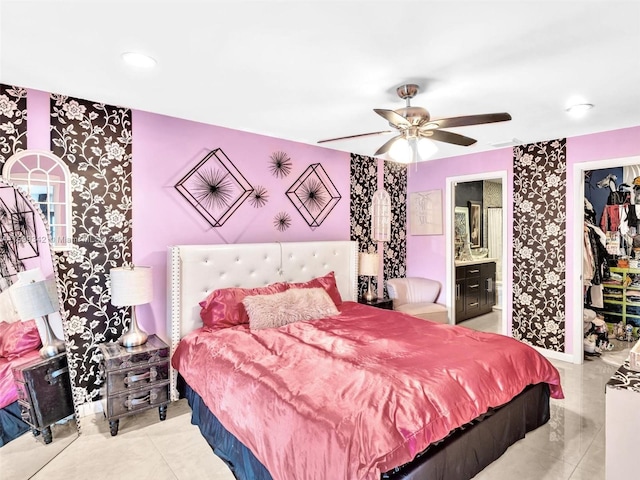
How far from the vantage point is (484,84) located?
2.42m

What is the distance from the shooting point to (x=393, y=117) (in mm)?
2184

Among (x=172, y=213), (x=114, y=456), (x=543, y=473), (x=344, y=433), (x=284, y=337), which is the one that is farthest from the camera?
(x=172, y=213)

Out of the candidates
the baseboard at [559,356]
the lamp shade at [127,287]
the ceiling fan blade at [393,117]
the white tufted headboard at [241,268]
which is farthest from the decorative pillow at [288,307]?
the baseboard at [559,356]

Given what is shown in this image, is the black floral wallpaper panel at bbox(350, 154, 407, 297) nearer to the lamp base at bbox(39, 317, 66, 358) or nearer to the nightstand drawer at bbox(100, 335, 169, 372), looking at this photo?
the nightstand drawer at bbox(100, 335, 169, 372)

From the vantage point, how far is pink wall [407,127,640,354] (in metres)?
3.52

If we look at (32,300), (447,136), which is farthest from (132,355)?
(447,136)

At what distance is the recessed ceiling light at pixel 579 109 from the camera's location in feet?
9.23

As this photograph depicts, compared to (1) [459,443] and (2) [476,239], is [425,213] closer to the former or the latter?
(2) [476,239]

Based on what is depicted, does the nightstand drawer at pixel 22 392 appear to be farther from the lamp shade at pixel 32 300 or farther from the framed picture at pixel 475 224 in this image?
the framed picture at pixel 475 224

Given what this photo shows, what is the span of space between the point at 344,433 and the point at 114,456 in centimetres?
173

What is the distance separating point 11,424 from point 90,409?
84 cm

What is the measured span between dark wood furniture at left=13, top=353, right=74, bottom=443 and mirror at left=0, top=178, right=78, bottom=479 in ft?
0.09

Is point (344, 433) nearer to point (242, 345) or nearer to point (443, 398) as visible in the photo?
point (443, 398)

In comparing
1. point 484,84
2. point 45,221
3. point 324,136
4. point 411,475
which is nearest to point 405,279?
point 324,136
